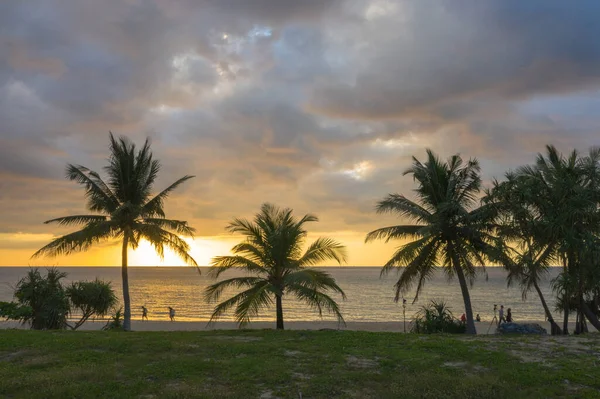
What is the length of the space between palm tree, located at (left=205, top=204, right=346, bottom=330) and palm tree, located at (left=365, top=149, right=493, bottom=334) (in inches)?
138

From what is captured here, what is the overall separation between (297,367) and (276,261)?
27.7 feet

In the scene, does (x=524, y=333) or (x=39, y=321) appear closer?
(x=524, y=333)

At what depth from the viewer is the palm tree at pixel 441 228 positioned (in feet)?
70.2

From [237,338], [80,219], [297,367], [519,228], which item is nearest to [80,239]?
[80,219]

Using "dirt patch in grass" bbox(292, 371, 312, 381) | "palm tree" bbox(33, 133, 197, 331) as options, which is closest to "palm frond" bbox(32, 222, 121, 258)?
"palm tree" bbox(33, 133, 197, 331)

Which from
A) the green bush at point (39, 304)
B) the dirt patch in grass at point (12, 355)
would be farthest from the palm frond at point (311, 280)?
the green bush at point (39, 304)

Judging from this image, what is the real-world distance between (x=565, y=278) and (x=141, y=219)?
20.1 metres

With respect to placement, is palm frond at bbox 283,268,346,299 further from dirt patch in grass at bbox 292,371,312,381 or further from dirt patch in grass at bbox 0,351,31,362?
dirt patch in grass at bbox 0,351,31,362

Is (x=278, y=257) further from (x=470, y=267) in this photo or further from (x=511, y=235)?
(x=511, y=235)

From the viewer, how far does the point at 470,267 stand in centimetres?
2203

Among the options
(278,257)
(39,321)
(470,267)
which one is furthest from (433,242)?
(39,321)

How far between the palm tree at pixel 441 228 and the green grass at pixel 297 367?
6455 mm

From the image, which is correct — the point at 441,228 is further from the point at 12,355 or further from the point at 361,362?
the point at 12,355

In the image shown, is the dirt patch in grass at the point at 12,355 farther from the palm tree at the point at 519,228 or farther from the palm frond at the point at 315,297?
the palm tree at the point at 519,228
